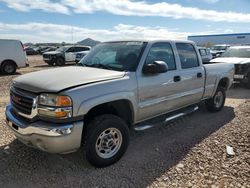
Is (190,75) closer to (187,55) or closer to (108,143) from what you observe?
(187,55)

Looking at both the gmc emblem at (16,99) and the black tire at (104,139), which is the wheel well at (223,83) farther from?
the gmc emblem at (16,99)

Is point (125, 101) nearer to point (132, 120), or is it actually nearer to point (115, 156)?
point (132, 120)

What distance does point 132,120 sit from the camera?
444 cm

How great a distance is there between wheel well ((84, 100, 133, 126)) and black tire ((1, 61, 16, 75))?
13.0 metres

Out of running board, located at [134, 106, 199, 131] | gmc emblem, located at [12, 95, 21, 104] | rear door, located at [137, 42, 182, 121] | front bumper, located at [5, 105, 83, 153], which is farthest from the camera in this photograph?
running board, located at [134, 106, 199, 131]

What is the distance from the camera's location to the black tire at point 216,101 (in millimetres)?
6895

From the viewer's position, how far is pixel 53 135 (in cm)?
341

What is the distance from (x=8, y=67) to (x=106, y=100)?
1359cm

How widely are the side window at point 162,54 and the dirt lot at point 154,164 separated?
1.40 metres

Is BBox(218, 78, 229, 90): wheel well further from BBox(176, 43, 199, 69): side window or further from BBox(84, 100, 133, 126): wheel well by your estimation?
BBox(84, 100, 133, 126): wheel well

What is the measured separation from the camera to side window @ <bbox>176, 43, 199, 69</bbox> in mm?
5414

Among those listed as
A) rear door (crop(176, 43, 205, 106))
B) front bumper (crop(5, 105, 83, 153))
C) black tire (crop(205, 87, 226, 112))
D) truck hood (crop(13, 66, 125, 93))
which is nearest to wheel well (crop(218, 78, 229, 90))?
black tire (crop(205, 87, 226, 112))

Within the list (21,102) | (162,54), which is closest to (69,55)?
(162,54)

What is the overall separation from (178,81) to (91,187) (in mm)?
2556
